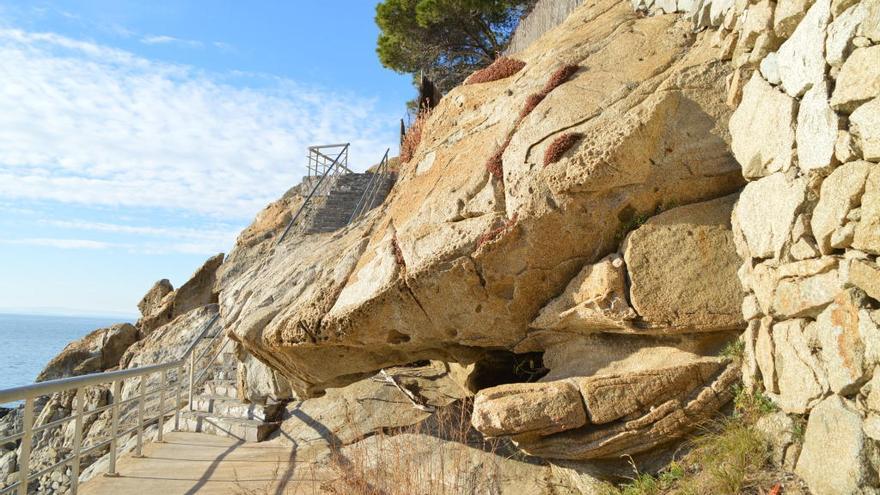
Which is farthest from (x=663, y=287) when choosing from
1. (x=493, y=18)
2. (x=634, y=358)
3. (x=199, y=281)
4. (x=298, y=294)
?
(x=199, y=281)

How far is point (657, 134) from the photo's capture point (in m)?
6.92

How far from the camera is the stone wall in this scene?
14.4 ft

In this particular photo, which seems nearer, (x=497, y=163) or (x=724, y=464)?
(x=724, y=464)

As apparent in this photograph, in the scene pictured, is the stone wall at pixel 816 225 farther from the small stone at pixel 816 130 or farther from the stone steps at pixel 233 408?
the stone steps at pixel 233 408

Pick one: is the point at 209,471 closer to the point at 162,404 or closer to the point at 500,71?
the point at 162,404

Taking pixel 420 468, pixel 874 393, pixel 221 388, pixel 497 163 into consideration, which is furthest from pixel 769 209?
pixel 221 388

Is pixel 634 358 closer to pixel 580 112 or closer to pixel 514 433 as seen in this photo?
pixel 514 433

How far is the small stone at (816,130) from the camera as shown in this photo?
186 inches

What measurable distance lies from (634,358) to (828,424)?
2.37 meters

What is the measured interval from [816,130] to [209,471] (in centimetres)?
810

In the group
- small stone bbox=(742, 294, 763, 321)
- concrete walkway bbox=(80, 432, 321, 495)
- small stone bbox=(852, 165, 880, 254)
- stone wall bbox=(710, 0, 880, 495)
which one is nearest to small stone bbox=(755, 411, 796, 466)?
stone wall bbox=(710, 0, 880, 495)

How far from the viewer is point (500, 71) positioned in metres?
10.4

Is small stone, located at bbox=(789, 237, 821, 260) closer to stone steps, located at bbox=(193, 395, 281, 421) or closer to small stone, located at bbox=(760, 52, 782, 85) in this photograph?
small stone, located at bbox=(760, 52, 782, 85)

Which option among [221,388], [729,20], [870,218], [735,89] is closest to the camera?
[870,218]
